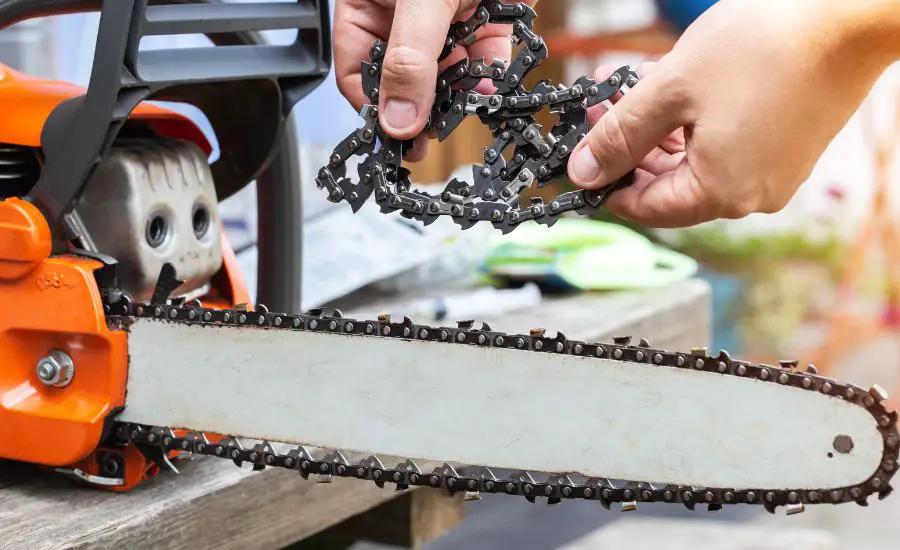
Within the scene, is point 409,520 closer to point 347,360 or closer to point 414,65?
point 347,360

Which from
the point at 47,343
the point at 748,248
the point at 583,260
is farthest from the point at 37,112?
the point at 748,248

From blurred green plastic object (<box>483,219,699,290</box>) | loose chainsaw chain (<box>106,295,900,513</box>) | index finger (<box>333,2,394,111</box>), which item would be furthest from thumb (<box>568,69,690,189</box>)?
blurred green plastic object (<box>483,219,699,290</box>)

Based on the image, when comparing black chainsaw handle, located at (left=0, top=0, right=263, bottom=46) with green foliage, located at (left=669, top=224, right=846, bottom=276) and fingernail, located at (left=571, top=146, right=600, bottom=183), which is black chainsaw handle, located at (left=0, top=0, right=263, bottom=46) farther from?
green foliage, located at (left=669, top=224, right=846, bottom=276)

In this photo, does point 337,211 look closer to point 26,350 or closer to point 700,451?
point 26,350

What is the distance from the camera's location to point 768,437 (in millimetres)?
1039

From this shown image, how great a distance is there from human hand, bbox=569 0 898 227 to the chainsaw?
0.07 m

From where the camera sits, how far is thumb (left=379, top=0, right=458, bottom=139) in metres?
1.13

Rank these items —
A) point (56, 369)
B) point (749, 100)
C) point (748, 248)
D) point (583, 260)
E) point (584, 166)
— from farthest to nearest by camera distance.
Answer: point (748, 248) → point (583, 260) → point (56, 369) → point (584, 166) → point (749, 100)

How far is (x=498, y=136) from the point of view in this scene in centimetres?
117

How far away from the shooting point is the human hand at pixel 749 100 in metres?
0.97

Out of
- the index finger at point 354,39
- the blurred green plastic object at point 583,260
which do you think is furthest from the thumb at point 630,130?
the blurred green plastic object at point 583,260

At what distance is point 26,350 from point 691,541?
1.66 meters

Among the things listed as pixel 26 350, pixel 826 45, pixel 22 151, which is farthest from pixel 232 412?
pixel 826 45

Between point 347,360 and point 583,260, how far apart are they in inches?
55.5
